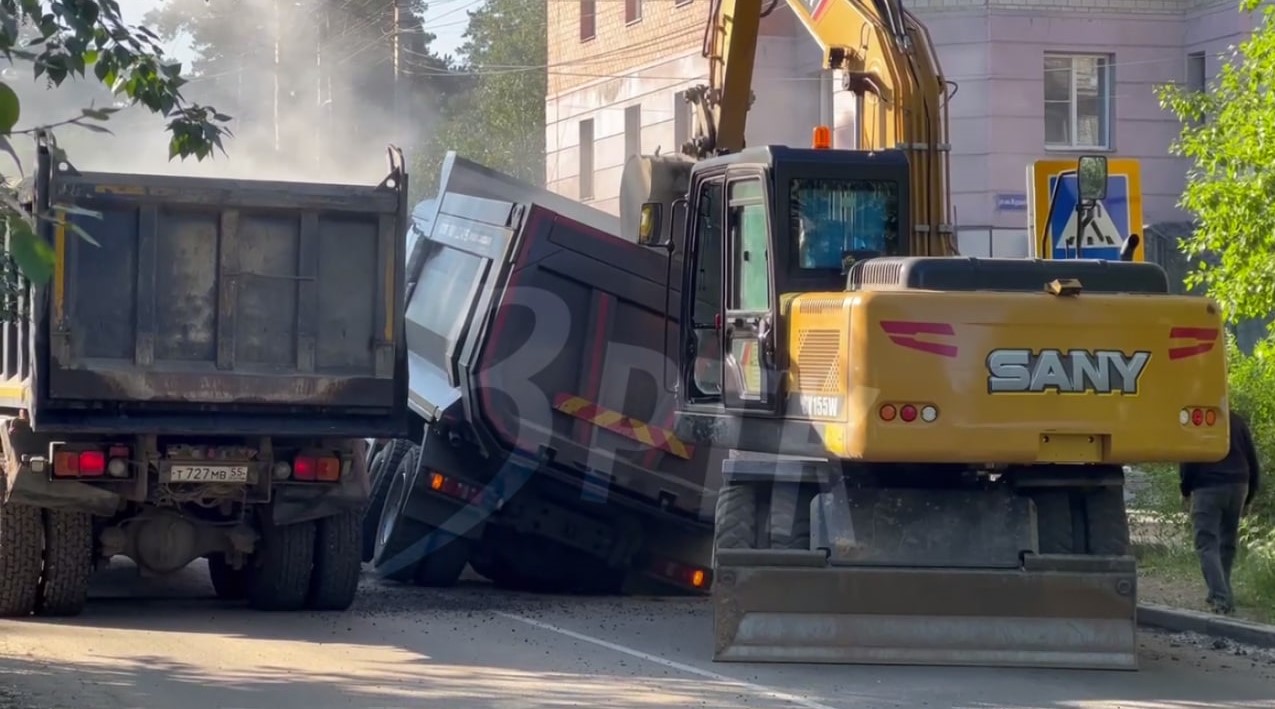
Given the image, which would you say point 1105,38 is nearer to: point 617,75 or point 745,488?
point 617,75

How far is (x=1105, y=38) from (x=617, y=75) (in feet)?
34.9

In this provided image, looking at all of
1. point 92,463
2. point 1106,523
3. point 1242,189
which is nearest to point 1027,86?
point 1242,189

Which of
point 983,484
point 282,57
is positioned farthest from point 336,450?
point 282,57

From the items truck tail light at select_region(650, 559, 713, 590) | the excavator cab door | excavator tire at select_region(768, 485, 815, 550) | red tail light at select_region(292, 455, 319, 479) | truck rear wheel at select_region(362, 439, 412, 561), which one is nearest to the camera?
excavator tire at select_region(768, 485, 815, 550)

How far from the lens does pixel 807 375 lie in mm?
10039

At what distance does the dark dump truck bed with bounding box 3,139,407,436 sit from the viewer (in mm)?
10867

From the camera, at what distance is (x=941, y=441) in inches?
372

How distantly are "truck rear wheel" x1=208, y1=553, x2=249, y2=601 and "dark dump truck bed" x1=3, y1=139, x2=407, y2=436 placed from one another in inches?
71.6

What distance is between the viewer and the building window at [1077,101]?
90.5ft

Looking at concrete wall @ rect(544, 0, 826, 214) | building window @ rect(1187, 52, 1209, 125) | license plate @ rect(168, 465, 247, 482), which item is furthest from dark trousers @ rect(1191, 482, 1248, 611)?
building window @ rect(1187, 52, 1209, 125)

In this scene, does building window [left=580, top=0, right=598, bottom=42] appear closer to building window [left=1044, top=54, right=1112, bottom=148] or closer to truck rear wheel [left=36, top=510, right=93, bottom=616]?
building window [left=1044, top=54, right=1112, bottom=148]

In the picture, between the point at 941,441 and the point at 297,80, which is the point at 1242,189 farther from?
the point at 297,80

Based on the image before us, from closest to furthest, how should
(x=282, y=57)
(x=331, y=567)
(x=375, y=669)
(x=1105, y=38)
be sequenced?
(x=375, y=669) < (x=331, y=567) < (x=1105, y=38) < (x=282, y=57)

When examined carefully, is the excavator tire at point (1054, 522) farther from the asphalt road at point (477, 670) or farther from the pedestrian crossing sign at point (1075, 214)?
the pedestrian crossing sign at point (1075, 214)
